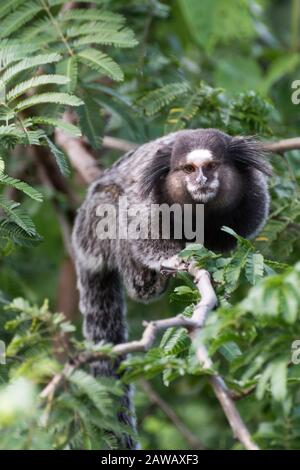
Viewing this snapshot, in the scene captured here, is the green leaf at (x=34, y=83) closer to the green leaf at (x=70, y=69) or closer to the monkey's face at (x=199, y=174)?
the green leaf at (x=70, y=69)

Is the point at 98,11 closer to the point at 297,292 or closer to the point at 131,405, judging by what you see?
the point at 131,405

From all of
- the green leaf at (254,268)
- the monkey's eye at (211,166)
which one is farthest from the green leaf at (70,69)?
the green leaf at (254,268)

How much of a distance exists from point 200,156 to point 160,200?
1.35ft

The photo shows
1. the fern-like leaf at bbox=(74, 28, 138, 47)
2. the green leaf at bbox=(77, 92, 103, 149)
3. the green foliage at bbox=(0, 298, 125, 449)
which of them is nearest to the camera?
the green foliage at bbox=(0, 298, 125, 449)

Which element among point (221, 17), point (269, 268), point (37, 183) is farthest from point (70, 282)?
point (269, 268)

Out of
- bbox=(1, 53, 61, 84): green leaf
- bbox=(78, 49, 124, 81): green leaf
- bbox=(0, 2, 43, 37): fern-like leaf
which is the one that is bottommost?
bbox=(1, 53, 61, 84): green leaf

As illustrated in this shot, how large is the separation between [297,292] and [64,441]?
84cm

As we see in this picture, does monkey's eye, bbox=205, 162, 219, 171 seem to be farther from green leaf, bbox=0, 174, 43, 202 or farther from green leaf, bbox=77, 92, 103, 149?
green leaf, bbox=0, 174, 43, 202

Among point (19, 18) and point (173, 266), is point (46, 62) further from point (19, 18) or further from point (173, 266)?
point (173, 266)

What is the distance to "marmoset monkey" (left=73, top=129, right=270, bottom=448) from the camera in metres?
4.39

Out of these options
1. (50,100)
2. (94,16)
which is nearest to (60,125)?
(50,100)

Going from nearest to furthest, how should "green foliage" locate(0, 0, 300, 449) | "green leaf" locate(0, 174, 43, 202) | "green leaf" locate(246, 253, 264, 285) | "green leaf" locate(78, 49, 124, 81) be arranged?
"green foliage" locate(0, 0, 300, 449)
"green leaf" locate(246, 253, 264, 285)
"green leaf" locate(0, 174, 43, 202)
"green leaf" locate(78, 49, 124, 81)

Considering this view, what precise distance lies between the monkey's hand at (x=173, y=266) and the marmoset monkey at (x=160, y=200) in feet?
0.20

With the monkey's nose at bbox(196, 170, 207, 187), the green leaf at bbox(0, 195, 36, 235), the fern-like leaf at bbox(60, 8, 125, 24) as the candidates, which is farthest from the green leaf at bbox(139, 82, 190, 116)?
the green leaf at bbox(0, 195, 36, 235)
